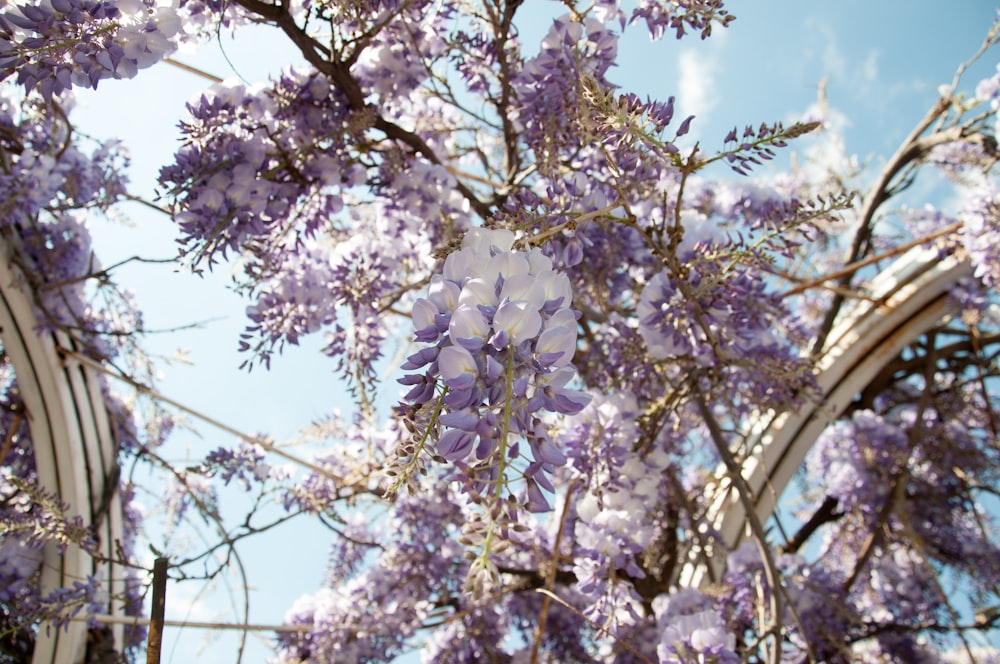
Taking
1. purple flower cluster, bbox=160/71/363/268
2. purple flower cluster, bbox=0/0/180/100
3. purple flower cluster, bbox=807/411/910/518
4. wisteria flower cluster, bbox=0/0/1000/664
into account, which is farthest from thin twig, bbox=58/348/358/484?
purple flower cluster, bbox=807/411/910/518

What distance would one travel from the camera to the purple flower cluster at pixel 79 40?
0.51 metres

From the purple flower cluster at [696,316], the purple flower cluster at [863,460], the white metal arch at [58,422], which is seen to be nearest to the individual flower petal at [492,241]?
the purple flower cluster at [696,316]

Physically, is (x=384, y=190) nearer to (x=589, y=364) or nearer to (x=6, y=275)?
(x=589, y=364)

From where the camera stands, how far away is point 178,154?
82 centimetres

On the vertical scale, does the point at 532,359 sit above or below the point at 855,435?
below

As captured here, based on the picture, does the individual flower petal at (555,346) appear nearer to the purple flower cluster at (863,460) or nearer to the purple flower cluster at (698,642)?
the purple flower cluster at (698,642)

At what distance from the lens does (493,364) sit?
39 centimetres

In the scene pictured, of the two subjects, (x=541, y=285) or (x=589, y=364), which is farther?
(x=589, y=364)

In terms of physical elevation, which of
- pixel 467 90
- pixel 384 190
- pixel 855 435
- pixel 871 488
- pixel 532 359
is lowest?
pixel 532 359

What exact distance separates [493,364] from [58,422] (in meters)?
1.02

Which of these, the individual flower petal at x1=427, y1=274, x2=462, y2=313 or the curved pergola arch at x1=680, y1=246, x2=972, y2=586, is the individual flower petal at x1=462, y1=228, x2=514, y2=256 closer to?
the individual flower petal at x1=427, y1=274, x2=462, y2=313

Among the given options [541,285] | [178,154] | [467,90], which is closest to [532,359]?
[541,285]

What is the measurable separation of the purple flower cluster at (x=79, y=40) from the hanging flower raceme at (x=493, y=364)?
328mm

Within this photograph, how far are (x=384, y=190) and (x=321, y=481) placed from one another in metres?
0.53
